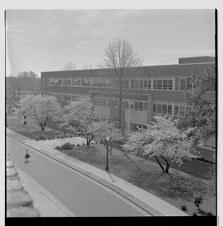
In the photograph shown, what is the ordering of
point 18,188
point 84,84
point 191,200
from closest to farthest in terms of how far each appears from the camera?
1. point 18,188
2. point 191,200
3. point 84,84

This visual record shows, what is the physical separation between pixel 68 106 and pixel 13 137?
183 centimetres

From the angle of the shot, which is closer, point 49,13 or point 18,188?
point 18,188

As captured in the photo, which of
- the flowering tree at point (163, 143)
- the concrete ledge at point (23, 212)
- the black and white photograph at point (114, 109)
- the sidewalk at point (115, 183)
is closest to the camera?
the concrete ledge at point (23, 212)

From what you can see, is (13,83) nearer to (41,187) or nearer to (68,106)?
(68,106)

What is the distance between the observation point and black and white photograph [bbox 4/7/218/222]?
8781 millimetres

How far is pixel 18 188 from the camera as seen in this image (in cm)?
820

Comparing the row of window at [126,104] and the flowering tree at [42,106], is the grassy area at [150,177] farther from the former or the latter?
the row of window at [126,104]

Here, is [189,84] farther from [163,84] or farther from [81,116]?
[81,116]

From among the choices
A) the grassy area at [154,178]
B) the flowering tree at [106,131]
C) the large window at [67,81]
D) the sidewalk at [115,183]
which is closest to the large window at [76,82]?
the large window at [67,81]

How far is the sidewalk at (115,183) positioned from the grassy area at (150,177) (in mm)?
147

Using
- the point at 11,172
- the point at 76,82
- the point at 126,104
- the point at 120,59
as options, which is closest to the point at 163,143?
the point at 126,104

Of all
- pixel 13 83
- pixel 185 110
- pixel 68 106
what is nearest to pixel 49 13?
pixel 13 83

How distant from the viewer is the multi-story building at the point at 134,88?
9133 millimetres
